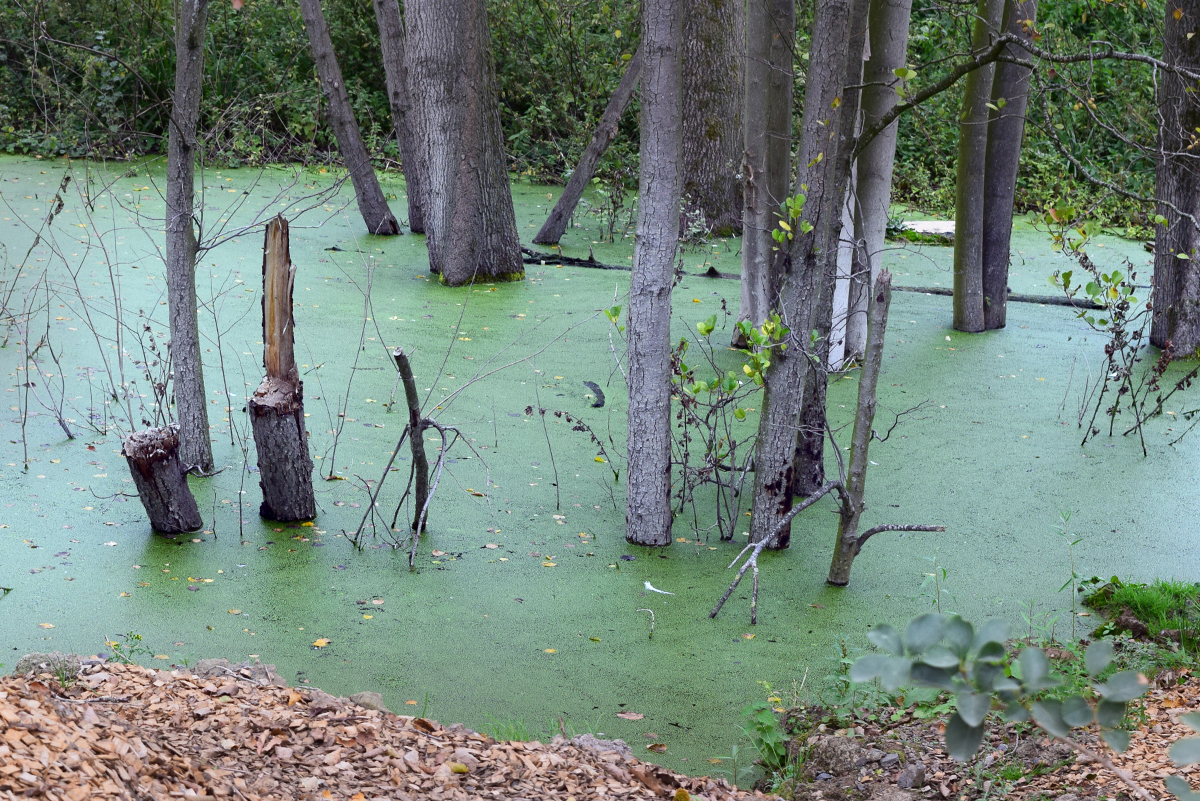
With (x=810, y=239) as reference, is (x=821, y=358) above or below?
below

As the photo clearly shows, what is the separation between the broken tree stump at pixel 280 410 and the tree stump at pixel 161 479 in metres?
0.31

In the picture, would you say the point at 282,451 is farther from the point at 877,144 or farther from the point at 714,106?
the point at 714,106

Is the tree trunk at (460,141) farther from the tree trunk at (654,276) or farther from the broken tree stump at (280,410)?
the tree trunk at (654,276)

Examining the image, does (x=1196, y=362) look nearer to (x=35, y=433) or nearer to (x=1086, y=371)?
(x=1086, y=371)

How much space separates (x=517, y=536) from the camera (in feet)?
15.1

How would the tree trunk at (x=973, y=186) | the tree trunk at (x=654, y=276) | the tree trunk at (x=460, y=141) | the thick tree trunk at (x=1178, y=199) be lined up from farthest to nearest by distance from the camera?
1. the tree trunk at (x=460, y=141)
2. the tree trunk at (x=973, y=186)
3. the thick tree trunk at (x=1178, y=199)
4. the tree trunk at (x=654, y=276)

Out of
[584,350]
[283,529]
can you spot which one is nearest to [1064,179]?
[584,350]

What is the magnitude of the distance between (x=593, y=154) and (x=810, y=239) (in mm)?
5202

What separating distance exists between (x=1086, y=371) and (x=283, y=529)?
5364mm

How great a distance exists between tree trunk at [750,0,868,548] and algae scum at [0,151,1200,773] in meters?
0.37

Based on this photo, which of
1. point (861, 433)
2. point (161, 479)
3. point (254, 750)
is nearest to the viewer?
point (254, 750)

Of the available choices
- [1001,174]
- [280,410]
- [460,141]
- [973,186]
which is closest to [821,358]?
[280,410]

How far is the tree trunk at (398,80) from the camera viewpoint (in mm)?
9398

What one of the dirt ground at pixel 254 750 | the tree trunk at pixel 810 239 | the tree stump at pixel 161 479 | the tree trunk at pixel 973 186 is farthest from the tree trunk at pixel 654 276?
the tree trunk at pixel 973 186
